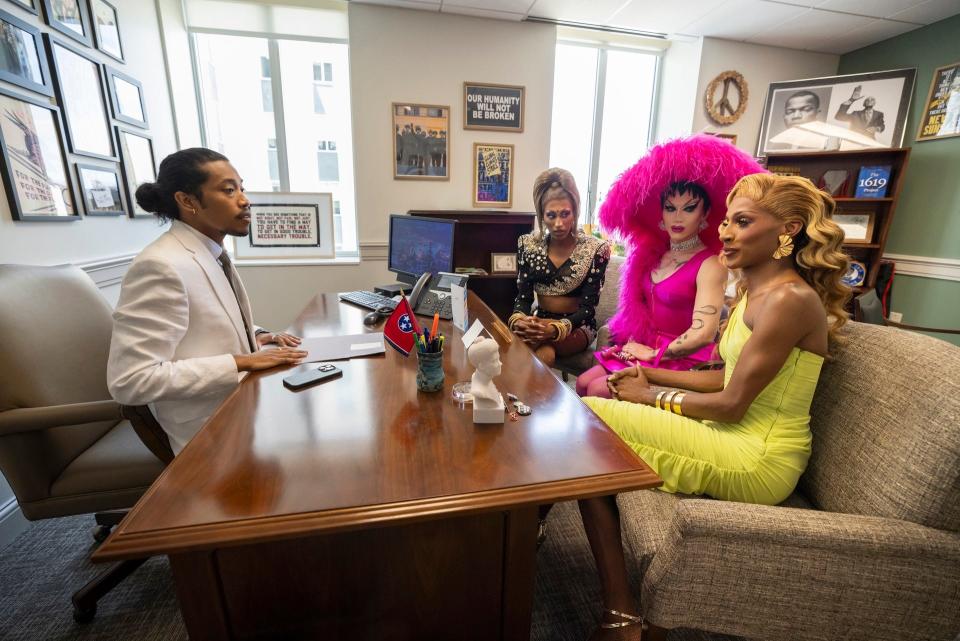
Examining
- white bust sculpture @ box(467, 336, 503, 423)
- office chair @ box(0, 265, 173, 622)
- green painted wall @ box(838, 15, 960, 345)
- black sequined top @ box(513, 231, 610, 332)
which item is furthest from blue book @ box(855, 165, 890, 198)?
office chair @ box(0, 265, 173, 622)

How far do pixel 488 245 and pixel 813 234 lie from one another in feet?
7.49

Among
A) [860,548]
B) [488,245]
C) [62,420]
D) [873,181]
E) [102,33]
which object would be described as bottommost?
[860,548]

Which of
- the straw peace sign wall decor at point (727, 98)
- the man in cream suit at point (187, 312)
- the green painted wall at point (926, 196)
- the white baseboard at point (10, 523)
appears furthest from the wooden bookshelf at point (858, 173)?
the white baseboard at point (10, 523)

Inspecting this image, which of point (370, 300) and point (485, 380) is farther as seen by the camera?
point (370, 300)

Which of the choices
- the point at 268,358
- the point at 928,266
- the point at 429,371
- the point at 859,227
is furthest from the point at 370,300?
the point at 928,266

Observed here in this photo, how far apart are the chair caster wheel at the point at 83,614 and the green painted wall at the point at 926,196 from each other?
204 inches

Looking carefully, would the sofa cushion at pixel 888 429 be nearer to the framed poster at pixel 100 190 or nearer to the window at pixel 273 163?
the framed poster at pixel 100 190

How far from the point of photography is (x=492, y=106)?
3219 mm

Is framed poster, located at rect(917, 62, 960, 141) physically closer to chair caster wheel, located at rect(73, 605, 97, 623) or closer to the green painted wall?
the green painted wall

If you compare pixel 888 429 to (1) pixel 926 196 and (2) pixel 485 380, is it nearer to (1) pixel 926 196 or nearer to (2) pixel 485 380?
(2) pixel 485 380

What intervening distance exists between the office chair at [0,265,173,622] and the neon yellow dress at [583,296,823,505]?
1.41 metres

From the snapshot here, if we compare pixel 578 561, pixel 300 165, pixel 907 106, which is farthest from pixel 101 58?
pixel 907 106

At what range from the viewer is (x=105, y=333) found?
4.56 feet

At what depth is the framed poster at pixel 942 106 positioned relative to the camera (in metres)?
2.93
